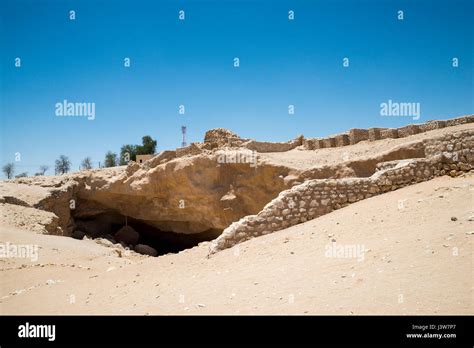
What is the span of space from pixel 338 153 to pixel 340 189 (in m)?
8.79

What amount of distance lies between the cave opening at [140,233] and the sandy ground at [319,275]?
14.2 meters

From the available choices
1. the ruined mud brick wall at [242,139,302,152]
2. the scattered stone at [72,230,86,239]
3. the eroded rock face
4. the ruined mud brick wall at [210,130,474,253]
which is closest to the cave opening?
the eroded rock face

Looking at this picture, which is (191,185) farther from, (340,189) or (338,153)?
(340,189)

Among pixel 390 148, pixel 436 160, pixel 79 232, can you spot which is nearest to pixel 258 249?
pixel 436 160

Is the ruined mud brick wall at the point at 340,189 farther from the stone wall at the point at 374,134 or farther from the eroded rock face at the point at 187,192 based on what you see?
the eroded rock face at the point at 187,192

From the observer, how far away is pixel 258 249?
22.4ft

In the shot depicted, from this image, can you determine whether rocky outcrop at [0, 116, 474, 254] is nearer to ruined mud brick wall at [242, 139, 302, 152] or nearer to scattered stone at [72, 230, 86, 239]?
ruined mud brick wall at [242, 139, 302, 152]

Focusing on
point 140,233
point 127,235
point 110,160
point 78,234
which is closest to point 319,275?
point 78,234

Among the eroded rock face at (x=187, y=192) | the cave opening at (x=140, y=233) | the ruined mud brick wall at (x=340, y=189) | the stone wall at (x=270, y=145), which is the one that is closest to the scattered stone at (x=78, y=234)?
the cave opening at (x=140, y=233)

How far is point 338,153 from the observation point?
16.8m

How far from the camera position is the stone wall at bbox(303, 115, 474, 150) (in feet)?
51.9

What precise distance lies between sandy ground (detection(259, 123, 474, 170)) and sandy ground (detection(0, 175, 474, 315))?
24.4ft
